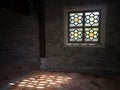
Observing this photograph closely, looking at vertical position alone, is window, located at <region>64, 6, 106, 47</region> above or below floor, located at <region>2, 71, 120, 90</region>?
above

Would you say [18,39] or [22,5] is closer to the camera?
[22,5]

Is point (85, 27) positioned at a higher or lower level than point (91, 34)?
higher

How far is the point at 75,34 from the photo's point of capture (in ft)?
17.8

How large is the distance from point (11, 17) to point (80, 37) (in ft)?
9.52

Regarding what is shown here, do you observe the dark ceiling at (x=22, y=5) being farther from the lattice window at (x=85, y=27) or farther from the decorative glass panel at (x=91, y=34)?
the decorative glass panel at (x=91, y=34)

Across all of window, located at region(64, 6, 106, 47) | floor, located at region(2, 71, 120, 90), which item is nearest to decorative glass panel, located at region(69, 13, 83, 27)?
window, located at region(64, 6, 106, 47)

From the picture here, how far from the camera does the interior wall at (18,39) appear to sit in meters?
5.78

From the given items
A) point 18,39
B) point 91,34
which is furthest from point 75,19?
point 18,39

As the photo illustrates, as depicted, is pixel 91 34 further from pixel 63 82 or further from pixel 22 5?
pixel 22 5

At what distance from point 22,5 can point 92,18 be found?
2560mm

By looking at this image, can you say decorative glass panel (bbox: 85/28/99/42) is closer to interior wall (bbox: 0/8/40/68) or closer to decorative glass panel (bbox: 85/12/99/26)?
decorative glass panel (bbox: 85/12/99/26)

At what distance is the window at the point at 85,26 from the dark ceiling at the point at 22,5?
1260 mm

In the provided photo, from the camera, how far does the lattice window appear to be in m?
5.05

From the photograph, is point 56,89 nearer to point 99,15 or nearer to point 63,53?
point 63,53
